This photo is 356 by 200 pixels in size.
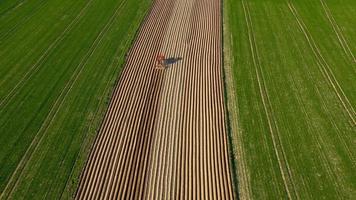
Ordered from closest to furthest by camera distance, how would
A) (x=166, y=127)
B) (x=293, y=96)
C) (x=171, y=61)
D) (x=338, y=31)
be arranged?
(x=166, y=127)
(x=293, y=96)
(x=171, y=61)
(x=338, y=31)

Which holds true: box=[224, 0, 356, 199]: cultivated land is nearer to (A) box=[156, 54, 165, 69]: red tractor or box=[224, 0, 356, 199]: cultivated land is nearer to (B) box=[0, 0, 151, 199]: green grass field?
(A) box=[156, 54, 165, 69]: red tractor

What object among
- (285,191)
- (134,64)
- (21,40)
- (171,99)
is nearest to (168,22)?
(134,64)

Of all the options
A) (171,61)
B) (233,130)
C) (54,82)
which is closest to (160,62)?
(171,61)

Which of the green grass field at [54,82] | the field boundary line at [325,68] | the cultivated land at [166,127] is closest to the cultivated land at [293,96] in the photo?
the field boundary line at [325,68]

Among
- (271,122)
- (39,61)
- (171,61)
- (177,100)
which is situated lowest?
(271,122)

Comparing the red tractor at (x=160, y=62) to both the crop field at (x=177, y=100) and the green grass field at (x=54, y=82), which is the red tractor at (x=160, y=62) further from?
the green grass field at (x=54, y=82)

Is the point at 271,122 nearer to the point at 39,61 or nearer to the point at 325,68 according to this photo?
the point at 325,68
